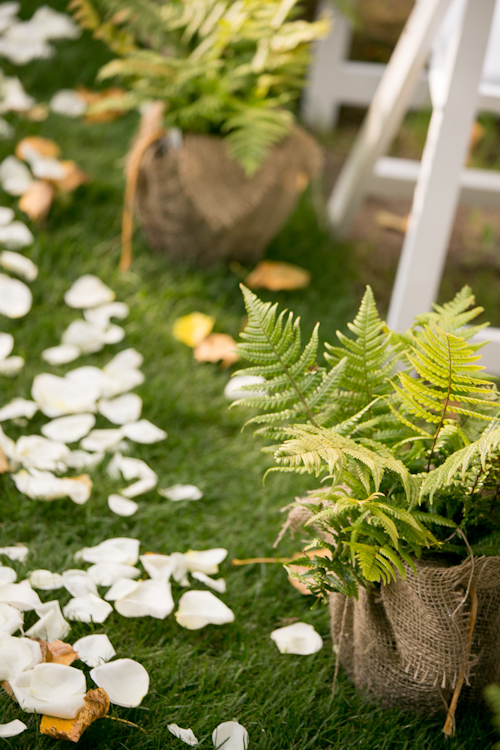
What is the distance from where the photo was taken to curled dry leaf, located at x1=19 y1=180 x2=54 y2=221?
223 centimetres

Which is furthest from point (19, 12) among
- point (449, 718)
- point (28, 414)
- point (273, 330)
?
point (449, 718)

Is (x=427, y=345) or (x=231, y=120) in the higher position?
(x=427, y=345)

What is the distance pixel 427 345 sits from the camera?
3.19ft

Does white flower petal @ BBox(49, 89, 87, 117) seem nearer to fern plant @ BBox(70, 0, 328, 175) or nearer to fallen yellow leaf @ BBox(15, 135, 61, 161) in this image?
fallen yellow leaf @ BBox(15, 135, 61, 161)

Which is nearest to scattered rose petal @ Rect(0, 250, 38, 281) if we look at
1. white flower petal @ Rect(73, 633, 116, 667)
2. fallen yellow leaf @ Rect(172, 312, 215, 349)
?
fallen yellow leaf @ Rect(172, 312, 215, 349)

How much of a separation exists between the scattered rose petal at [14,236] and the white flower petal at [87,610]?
4.04ft

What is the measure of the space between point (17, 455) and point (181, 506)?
14.1 inches

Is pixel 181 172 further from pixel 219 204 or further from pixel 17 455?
pixel 17 455

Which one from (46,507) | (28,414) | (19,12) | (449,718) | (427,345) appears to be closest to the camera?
(427,345)

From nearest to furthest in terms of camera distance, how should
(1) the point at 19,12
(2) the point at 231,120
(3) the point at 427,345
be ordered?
1. (3) the point at 427,345
2. (2) the point at 231,120
3. (1) the point at 19,12

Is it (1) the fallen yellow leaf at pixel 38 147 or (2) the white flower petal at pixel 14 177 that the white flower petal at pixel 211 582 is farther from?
(1) the fallen yellow leaf at pixel 38 147

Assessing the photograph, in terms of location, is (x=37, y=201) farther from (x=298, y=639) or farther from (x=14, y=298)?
(x=298, y=639)

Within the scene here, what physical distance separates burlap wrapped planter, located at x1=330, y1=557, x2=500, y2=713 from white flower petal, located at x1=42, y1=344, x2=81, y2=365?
95cm

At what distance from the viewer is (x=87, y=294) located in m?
2.04
